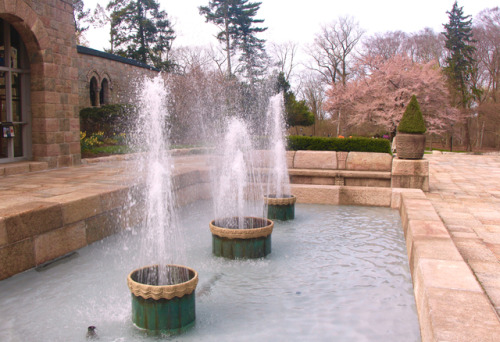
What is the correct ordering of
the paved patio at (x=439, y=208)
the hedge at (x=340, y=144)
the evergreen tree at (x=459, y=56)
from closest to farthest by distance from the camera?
the paved patio at (x=439, y=208)
the hedge at (x=340, y=144)
the evergreen tree at (x=459, y=56)

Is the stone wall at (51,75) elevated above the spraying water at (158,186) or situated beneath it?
elevated above

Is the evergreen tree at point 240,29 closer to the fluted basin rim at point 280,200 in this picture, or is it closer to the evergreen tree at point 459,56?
the evergreen tree at point 459,56

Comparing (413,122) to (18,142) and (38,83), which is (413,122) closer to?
(38,83)

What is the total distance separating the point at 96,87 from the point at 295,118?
14.6 meters

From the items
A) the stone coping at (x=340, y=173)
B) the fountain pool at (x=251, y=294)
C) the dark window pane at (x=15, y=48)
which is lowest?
the fountain pool at (x=251, y=294)

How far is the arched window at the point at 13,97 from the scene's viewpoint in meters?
8.52

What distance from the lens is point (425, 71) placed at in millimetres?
26312

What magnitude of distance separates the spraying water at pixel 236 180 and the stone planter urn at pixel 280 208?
0.50 meters

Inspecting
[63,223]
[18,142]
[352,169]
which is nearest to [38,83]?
[18,142]

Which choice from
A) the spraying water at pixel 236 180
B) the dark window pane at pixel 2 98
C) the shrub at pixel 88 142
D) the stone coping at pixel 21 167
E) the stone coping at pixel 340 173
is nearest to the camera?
the spraying water at pixel 236 180

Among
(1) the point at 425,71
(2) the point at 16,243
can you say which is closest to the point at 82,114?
(2) the point at 16,243

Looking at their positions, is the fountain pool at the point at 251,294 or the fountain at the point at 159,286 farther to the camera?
the fountain pool at the point at 251,294

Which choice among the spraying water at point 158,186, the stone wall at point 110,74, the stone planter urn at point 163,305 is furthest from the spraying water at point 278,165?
the stone wall at point 110,74

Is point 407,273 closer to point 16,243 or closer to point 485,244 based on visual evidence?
point 485,244
